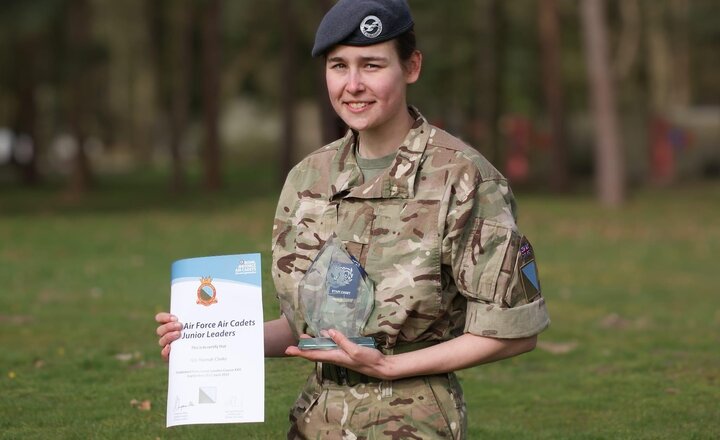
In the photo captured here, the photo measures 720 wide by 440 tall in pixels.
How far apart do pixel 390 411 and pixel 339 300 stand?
1.22ft

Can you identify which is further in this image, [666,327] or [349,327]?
[666,327]

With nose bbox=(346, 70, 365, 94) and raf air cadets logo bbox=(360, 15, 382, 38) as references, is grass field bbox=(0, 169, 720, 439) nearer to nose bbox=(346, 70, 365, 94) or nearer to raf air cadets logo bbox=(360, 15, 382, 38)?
nose bbox=(346, 70, 365, 94)

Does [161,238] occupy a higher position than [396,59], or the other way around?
[396,59]

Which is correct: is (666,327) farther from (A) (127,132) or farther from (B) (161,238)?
(A) (127,132)

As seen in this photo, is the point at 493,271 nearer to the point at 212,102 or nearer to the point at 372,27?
the point at 372,27

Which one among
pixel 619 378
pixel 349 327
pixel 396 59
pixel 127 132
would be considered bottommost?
pixel 127 132

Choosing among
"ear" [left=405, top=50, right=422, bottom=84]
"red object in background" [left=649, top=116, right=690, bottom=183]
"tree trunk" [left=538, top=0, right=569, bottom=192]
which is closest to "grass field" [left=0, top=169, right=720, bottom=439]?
"ear" [left=405, top=50, right=422, bottom=84]

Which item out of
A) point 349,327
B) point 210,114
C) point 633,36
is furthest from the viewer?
point 633,36

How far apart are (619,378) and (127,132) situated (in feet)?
212

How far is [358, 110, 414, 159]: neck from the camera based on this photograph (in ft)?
12.3

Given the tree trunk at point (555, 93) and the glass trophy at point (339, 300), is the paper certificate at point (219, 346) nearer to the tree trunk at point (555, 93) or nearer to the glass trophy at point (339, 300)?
the glass trophy at point (339, 300)

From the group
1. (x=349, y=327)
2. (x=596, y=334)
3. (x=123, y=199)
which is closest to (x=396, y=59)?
(x=349, y=327)

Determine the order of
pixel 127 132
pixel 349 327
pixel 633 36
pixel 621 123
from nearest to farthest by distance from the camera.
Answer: pixel 349 327 → pixel 621 123 → pixel 633 36 → pixel 127 132

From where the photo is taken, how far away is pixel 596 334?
460 inches
